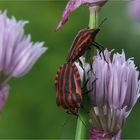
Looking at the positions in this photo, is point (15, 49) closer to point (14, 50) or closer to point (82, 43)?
point (14, 50)

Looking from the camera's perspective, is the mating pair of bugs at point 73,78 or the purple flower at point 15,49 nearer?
the mating pair of bugs at point 73,78

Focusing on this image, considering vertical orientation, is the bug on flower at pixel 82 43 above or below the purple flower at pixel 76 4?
below

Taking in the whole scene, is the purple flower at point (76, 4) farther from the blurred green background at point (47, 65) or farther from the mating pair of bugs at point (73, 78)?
the blurred green background at point (47, 65)

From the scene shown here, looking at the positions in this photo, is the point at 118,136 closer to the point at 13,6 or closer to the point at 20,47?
the point at 20,47

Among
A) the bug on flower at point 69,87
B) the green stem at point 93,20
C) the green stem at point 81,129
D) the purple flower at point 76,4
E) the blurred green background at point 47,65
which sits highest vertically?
the blurred green background at point 47,65

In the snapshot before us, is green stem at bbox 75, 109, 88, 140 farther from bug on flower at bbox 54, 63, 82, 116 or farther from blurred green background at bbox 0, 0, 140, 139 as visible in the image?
blurred green background at bbox 0, 0, 140, 139

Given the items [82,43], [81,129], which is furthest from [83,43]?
[81,129]

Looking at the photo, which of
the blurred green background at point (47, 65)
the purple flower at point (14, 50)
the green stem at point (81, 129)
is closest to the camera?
the green stem at point (81, 129)

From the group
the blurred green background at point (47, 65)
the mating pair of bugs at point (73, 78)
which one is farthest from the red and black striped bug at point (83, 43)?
the blurred green background at point (47, 65)
